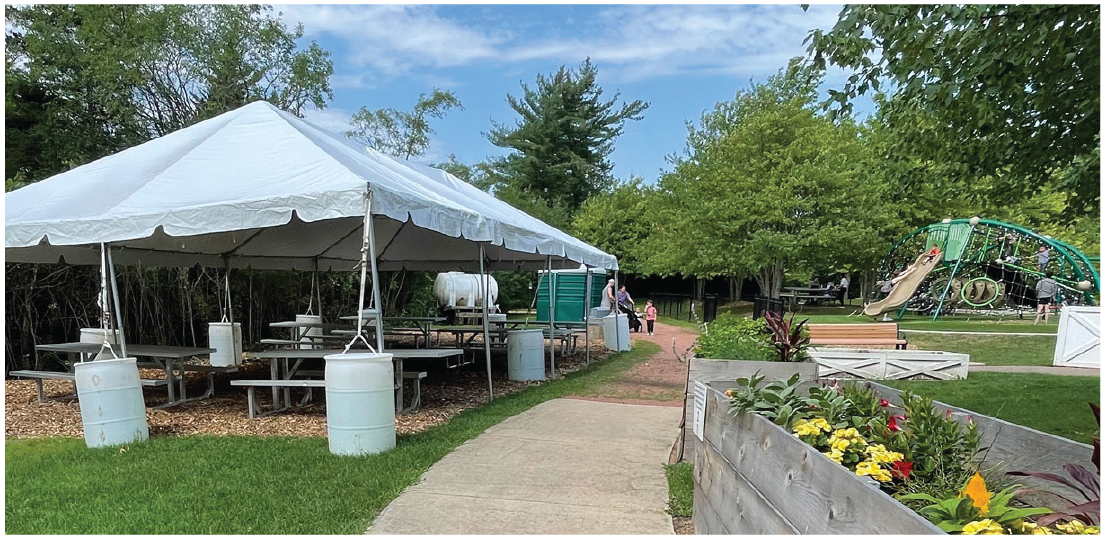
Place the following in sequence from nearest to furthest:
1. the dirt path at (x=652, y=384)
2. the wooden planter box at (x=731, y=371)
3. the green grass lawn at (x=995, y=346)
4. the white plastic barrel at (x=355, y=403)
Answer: the wooden planter box at (x=731, y=371)
the white plastic barrel at (x=355, y=403)
the dirt path at (x=652, y=384)
the green grass lawn at (x=995, y=346)

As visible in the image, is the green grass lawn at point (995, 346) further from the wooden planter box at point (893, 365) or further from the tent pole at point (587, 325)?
the tent pole at point (587, 325)

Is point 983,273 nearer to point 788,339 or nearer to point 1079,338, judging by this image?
point 1079,338

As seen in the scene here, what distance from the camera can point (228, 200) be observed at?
19.5 ft

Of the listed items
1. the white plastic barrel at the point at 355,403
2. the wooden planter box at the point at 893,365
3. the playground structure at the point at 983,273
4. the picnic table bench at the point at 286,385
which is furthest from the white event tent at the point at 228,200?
the playground structure at the point at 983,273

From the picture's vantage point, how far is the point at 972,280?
1916 cm

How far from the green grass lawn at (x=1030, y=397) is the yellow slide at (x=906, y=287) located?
971 centimetres

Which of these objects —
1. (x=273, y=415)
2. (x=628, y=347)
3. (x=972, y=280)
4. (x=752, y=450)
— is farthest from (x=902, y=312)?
(x=752, y=450)

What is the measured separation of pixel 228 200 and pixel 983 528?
5.83m

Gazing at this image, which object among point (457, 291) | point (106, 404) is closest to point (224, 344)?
point (106, 404)

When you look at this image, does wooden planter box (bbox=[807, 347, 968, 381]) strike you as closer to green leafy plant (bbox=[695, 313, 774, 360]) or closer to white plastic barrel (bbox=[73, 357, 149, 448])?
green leafy plant (bbox=[695, 313, 774, 360])

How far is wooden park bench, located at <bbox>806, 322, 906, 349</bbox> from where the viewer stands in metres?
10.9

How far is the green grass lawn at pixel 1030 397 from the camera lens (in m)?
6.29

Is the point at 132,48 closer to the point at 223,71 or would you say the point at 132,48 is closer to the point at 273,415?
the point at 223,71

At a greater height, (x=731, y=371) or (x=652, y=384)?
(x=731, y=371)
